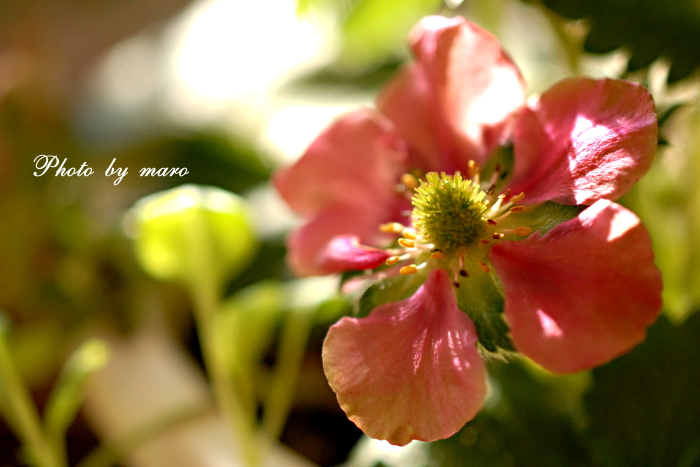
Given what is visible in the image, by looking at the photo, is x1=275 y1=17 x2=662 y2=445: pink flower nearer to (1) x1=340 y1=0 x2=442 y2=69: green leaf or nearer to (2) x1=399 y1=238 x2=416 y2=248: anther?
(2) x1=399 y1=238 x2=416 y2=248: anther

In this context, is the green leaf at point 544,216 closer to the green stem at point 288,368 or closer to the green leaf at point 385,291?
the green leaf at point 385,291

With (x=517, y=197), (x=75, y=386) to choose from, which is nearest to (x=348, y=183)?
(x=517, y=197)

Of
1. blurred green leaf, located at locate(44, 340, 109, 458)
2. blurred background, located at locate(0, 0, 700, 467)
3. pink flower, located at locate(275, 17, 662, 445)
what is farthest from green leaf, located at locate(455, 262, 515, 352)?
blurred green leaf, located at locate(44, 340, 109, 458)

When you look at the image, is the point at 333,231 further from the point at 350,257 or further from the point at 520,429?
Result: the point at 520,429

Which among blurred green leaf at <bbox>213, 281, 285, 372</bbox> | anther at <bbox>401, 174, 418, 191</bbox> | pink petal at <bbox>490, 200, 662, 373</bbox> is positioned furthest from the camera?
blurred green leaf at <bbox>213, 281, 285, 372</bbox>

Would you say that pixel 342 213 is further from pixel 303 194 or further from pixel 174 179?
pixel 174 179

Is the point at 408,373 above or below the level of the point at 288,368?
above
